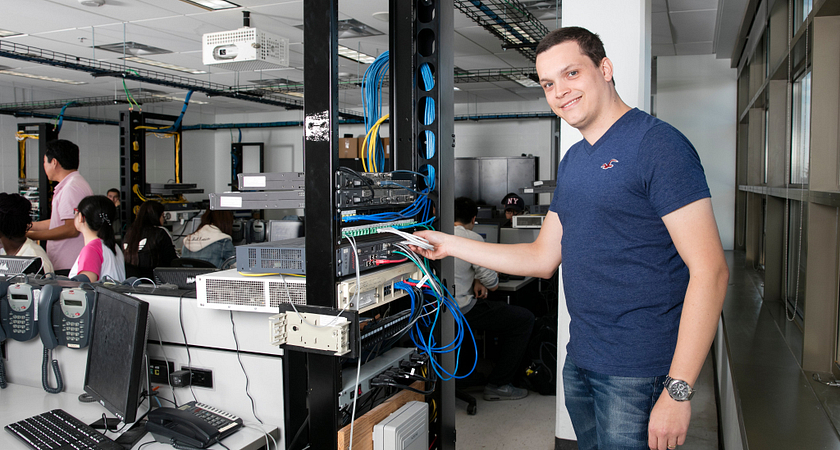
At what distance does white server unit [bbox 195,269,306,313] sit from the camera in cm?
152

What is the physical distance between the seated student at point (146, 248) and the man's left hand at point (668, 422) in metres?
3.52

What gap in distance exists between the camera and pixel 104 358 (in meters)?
1.70

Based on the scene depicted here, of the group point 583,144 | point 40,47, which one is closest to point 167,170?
point 40,47

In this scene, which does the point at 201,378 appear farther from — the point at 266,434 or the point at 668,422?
the point at 668,422

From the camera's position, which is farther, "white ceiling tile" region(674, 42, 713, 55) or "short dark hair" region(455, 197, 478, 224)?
"white ceiling tile" region(674, 42, 713, 55)

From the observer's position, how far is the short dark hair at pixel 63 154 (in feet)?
11.4

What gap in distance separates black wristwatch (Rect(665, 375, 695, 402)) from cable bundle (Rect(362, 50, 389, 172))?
105 cm

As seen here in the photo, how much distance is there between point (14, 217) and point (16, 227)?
56 millimetres

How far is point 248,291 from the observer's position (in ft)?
5.22

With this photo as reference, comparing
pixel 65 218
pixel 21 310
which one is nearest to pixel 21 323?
pixel 21 310

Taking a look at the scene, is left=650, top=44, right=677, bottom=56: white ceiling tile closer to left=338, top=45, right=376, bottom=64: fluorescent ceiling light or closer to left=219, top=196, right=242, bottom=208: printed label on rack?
left=338, top=45, right=376, bottom=64: fluorescent ceiling light

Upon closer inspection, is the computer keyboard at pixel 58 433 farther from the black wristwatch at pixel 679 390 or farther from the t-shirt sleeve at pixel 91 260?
the black wristwatch at pixel 679 390

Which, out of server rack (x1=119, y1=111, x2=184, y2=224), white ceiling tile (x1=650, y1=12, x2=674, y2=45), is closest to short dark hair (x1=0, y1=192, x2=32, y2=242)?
Result: server rack (x1=119, y1=111, x2=184, y2=224)

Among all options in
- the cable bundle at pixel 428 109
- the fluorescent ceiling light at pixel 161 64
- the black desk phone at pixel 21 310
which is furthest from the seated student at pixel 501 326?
the fluorescent ceiling light at pixel 161 64
